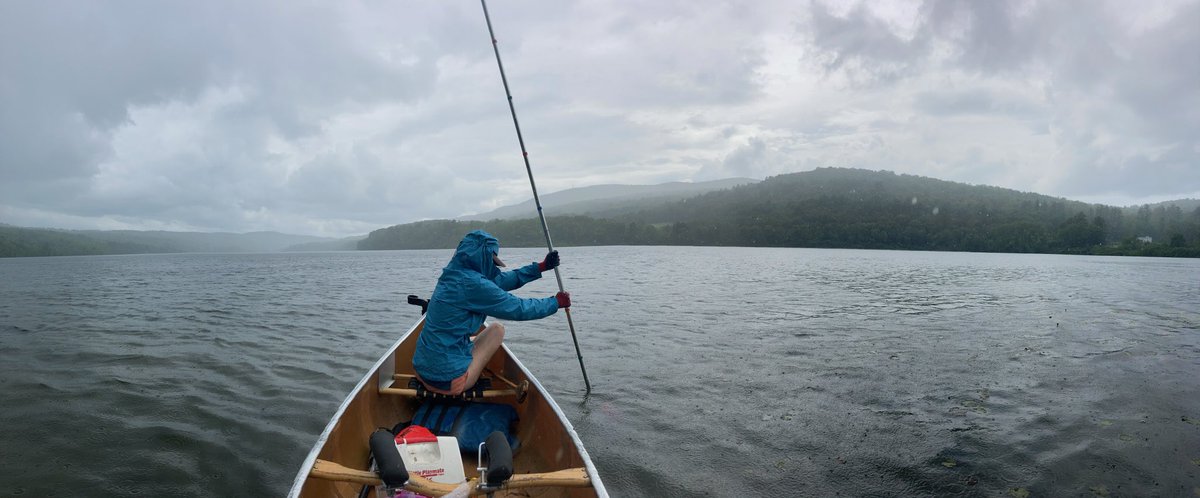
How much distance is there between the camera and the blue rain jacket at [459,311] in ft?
21.9

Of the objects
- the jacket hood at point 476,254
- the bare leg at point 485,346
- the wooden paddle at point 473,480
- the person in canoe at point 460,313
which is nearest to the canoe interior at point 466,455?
the wooden paddle at point 473,480

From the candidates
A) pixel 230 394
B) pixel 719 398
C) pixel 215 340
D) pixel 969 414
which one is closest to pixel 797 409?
pixel 719 398

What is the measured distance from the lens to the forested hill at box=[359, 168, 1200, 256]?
12475 centimetres

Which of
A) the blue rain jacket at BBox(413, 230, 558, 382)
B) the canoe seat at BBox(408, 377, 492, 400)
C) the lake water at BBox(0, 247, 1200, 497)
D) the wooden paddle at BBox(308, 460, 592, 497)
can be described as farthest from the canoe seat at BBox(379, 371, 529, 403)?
the wooden paddle at BBox(308, 460, 592, 497)

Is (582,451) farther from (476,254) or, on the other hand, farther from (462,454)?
(476,254)

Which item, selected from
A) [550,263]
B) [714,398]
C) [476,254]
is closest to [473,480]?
[476,254]

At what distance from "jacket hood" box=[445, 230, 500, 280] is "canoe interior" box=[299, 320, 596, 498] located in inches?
66.4

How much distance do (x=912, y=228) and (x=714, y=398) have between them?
151 m

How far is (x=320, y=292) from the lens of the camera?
32.2m

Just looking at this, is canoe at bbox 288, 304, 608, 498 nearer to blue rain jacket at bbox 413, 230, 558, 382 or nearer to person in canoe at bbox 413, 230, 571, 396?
person in canoe at bbox 413, 230, 571, 396

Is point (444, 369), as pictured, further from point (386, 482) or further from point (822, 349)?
point (822, 349)

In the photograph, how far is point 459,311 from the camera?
676cm

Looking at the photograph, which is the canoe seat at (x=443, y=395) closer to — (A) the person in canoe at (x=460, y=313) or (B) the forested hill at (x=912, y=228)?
(A) the person in canoe at (x=460, y=313)

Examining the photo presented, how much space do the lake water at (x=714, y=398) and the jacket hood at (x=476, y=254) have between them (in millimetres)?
3131
